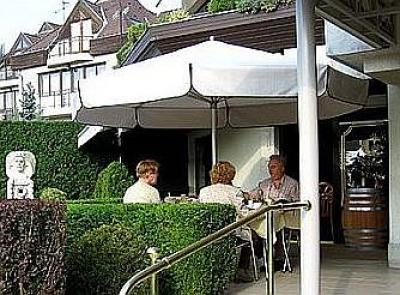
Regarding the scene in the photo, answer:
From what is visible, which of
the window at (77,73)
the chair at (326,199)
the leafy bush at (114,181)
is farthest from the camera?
the window at (77,73)

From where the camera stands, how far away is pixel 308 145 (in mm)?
5469

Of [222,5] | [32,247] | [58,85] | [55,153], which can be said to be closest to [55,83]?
[58,85]

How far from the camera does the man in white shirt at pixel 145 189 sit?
25.8 ft

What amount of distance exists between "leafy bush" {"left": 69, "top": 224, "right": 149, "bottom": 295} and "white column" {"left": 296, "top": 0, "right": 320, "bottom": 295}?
162cm

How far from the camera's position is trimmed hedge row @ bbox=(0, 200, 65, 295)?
17.5 feet

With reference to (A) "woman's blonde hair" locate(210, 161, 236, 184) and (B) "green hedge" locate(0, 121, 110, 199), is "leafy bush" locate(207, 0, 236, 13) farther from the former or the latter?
(A) "woman's blonde hair" locate(210, 161, 236, 184)

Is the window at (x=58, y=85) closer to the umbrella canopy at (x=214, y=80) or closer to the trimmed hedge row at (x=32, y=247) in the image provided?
the umbrella canopy at (x=214, y=80)

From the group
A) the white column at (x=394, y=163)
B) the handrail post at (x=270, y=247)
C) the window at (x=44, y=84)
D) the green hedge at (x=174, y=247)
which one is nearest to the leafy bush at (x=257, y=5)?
the white column at (x=394, y=163)

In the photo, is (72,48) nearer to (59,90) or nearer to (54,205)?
(59,90)

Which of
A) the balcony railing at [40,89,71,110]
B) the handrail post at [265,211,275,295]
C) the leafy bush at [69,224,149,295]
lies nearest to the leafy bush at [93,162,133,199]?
the leafy bush at [69,224,149,295]

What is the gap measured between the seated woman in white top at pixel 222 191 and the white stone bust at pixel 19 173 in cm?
575

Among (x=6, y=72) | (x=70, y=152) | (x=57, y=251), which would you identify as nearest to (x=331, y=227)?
(x=70, y=152)

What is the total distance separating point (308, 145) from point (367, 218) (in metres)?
5.57

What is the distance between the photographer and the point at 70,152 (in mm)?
14305
